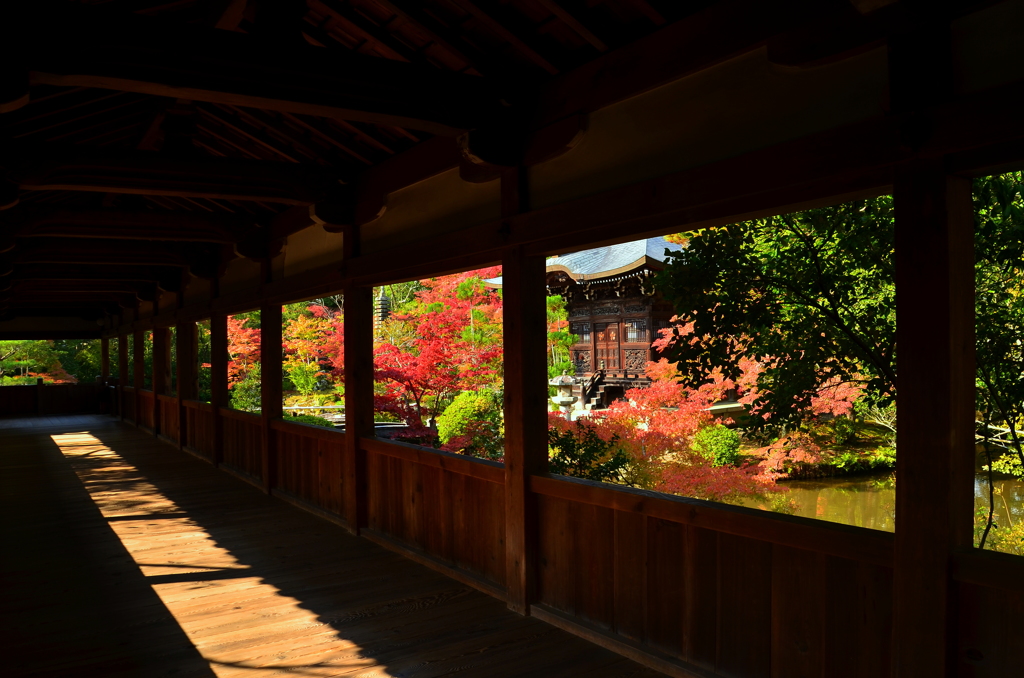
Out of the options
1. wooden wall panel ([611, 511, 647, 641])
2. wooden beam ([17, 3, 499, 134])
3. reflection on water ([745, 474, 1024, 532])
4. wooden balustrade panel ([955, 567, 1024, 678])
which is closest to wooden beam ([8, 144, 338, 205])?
wooden beam ([17, 3, 499, 134])

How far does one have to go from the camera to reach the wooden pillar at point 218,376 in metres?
8.90

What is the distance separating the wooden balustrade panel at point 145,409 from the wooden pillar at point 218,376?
4.84 meters

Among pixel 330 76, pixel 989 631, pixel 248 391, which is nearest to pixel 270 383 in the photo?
pixel 330 76

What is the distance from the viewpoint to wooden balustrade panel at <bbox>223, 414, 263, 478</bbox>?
7.91 m

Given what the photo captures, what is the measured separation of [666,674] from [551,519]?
0.96 metres

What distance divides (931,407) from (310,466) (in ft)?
17.9

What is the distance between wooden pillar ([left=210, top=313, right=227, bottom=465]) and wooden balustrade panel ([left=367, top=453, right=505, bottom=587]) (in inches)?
162

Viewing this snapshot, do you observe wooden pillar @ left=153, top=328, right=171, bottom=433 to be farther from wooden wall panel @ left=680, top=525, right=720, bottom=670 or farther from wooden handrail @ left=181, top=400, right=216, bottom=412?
wooden wall panel @ left=680, top=525, right=720, bottom=670

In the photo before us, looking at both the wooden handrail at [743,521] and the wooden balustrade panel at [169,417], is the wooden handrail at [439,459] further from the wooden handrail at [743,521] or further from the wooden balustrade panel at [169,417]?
the wooden balustrade panel at [169,417]

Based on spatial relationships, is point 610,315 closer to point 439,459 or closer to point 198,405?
point 198,405

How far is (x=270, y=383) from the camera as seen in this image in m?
7.35

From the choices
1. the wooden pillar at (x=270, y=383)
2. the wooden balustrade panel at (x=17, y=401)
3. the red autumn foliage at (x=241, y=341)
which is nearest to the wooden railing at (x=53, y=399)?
the wooden balustrade panel at (x=17, y=401)

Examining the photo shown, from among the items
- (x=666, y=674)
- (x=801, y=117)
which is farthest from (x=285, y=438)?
(x=801, y=117)

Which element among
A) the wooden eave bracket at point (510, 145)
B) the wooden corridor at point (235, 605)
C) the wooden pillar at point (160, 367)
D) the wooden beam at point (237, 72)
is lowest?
the wooden corridor at point (235, 605)
